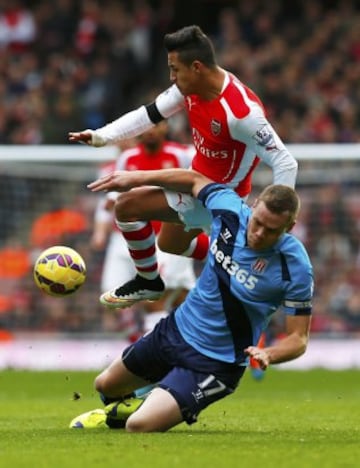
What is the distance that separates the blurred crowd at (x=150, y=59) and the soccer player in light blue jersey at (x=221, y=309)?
1013 centimetres

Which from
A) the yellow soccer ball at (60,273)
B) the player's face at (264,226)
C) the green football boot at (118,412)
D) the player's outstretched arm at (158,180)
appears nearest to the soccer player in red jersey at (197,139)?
the player's outstretched arm at (158,180)

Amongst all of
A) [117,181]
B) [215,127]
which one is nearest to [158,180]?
[117,181]

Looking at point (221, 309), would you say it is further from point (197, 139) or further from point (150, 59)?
point (150, 59)

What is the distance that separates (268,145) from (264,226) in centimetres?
127

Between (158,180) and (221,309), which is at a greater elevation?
(158,180)

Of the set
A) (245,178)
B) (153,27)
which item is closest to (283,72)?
(153,27)

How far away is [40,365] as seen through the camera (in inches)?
611

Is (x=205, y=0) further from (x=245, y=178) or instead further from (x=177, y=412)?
(x=177, y=412)

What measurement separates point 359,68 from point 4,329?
277 inches

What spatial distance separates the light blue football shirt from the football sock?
50.1 inches

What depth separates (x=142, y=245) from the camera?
9.60 meters

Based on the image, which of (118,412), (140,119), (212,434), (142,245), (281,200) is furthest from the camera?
(142,245)

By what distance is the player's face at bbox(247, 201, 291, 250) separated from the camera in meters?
7.55

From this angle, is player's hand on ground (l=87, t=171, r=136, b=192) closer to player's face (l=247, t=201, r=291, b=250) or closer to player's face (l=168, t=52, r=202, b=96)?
Answer: player's face (l=168, t=52, r=202, b=96)
